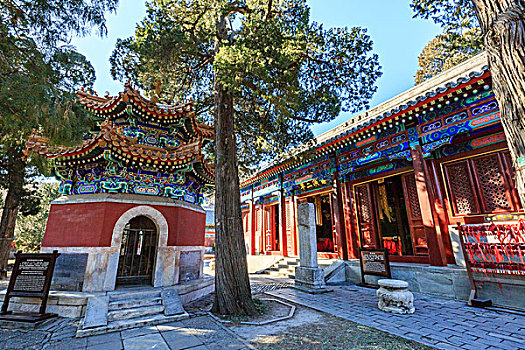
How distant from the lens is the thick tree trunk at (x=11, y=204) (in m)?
9.51

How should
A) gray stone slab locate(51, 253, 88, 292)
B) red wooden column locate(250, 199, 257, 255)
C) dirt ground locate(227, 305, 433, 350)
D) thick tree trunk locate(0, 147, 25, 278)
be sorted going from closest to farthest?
dirt ground locate(227, 305, 433, 350)
gray stone slab locate(51, 253, 88, 292)
thick tree trunk locate(0, 147, 25, 278)
red wooden column locate(250, 199, 257, 255)

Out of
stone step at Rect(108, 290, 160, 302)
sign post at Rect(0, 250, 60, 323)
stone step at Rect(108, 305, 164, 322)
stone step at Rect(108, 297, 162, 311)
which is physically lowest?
stone step at Rect(108, 305, 164, 322)

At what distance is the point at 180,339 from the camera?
3.79 m

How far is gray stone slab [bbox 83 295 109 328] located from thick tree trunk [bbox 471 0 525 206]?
18.7 feet

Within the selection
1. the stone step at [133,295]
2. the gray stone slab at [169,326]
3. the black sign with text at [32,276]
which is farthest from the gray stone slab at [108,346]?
the black sign with text at [32,276]

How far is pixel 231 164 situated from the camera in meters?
5.52

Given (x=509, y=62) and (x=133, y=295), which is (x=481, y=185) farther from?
(x=133, y=295)

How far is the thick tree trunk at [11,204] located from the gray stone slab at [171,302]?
27.8 ft

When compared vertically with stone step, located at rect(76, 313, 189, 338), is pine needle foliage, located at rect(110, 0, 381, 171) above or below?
above

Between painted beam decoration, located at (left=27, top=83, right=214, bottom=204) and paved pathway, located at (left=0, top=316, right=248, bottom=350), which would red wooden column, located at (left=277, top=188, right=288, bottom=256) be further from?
paved pathway, located at (left=0, top=316, right=248, bottom=350)

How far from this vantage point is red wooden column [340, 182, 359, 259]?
28.1 ft

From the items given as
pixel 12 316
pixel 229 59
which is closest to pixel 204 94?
pixel 229 59

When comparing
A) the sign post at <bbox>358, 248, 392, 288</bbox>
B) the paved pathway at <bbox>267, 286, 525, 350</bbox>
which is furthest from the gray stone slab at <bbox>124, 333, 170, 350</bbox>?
the sign post at <bbox>358, 248, 392, 288</bbox>

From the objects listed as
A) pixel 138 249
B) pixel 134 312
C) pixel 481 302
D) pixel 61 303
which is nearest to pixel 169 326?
pixel 134 312
